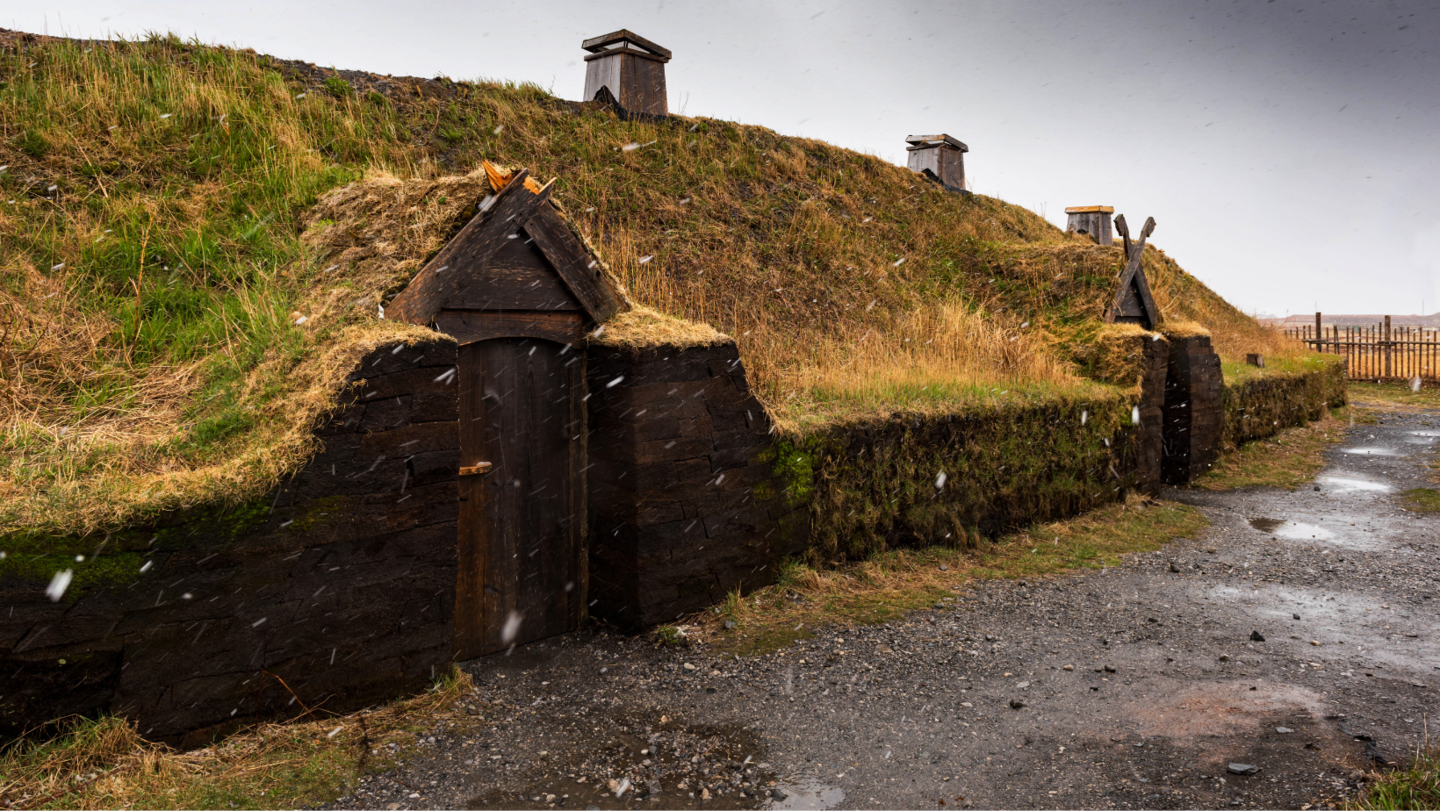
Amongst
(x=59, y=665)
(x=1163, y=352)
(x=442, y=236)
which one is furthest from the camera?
(x=1163, y=352)

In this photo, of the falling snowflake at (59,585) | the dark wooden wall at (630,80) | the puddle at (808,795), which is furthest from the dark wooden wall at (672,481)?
the dark wooden wall at (630,80)

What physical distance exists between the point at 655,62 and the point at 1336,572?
1147 centimetres

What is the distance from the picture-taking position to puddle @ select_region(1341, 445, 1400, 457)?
13.6 metres

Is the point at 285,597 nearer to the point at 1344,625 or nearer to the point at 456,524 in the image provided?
the point at 456,524

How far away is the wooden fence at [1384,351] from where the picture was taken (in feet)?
81.8

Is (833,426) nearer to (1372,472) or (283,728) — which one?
(283,728)

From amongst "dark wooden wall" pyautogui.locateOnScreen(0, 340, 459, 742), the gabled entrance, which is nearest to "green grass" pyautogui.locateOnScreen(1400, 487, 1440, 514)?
the gabled entrance

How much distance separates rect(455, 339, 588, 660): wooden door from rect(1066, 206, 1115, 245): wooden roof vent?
Result: 17293 millimetres

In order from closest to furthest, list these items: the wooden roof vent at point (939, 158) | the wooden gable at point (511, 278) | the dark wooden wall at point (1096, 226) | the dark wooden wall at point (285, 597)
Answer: the dark wooden wall at point (285, 597) → the wooden gable at point (511, 278) → the wooden roof vent at point (939, 158) → the dark wooden wall at point (1096, 226)

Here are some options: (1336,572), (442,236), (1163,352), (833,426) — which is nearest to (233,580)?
(442,236)

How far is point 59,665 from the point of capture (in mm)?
3486

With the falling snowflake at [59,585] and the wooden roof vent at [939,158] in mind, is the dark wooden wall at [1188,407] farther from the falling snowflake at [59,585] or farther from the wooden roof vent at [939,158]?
the falling snowflake at [59,585]

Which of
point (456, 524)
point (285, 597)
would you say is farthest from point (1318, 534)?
point (285, 597)

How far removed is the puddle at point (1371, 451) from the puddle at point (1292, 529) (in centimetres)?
620
